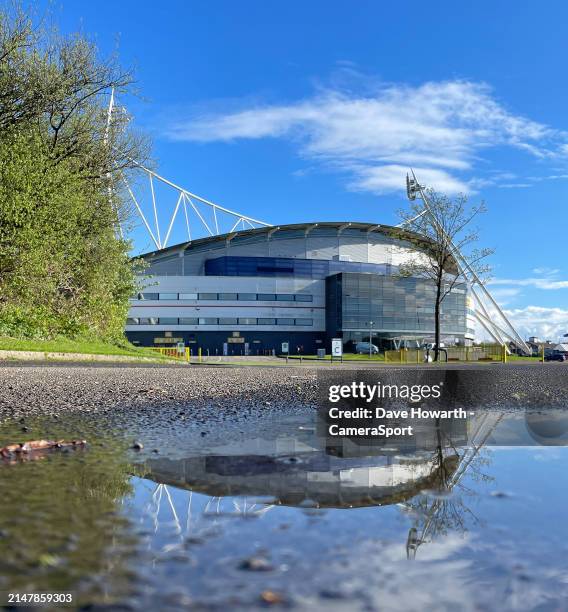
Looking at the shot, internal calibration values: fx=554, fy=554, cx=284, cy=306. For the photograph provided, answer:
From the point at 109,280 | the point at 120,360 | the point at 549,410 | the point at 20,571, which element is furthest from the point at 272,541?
the point at 109,280

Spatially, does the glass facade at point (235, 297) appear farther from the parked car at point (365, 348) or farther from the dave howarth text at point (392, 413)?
the dave howarth text at point (392, 413)

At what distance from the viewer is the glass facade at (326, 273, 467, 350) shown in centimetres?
8286

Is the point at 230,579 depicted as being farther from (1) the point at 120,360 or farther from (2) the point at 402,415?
(1) the point at 120,360

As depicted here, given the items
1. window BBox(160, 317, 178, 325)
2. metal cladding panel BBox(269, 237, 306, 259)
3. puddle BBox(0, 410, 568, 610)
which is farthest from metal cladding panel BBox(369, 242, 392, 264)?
puddle BBox(0, 410, 568, 610)

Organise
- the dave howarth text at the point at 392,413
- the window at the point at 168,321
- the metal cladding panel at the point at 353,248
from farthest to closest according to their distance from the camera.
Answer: the metal cladding panel at the point at 353,248 → the window at the point at 168,321 → the dave howarth text at the point at 392,413

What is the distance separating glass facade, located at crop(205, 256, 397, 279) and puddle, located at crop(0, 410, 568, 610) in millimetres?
86122

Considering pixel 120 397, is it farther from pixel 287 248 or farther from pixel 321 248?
pixel 321 248

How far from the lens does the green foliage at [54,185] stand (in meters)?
19.3

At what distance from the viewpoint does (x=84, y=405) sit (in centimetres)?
659

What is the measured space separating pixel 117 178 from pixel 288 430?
978 inches

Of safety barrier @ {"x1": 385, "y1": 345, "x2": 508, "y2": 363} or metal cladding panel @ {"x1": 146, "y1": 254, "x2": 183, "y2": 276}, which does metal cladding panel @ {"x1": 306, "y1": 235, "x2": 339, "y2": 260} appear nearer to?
metal cladding panel @ {"x1": 146, "y1": 254, "x2": 183, "y2": 276}

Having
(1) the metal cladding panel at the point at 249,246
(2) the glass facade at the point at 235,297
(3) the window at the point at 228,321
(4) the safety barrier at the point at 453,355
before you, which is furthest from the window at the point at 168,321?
(4) the safety barrier at the point at 453,355

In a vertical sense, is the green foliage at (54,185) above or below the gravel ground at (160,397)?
above

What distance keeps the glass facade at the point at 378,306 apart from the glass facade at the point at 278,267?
142 inches
